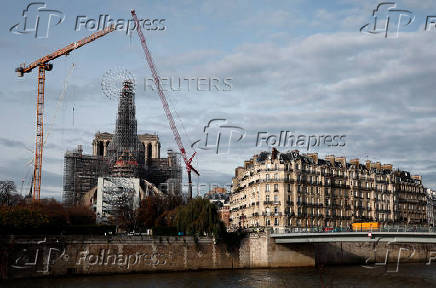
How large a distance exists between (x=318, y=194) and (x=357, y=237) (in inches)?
1449

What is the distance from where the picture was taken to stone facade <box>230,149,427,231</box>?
10212 centimetres

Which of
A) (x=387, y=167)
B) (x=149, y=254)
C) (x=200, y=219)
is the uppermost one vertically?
(x=387, y=167)

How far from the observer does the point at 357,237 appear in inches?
2763

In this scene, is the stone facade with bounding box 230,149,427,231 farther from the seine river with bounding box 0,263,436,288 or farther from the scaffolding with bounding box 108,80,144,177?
the scaffolding with bounding box 108,80,144,177

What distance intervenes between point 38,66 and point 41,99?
22.8 feet

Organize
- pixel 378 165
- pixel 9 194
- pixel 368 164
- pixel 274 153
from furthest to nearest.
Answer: pixel 378 165, pixel 368 164, pixel 9 194, pixel 274 153

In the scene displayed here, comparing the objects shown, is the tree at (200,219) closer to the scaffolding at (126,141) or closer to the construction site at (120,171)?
the construction site at (120,171)

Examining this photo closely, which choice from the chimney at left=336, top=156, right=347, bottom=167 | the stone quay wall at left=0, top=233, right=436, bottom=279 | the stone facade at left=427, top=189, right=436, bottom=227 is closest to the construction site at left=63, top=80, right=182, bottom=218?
the chimney at left=336, top=156, right=347, bottom=167

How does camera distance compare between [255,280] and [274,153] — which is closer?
[255,280]

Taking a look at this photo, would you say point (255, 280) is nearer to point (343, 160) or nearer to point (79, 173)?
point (343, 160)

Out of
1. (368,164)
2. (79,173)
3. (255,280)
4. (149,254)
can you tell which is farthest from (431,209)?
(149,254)

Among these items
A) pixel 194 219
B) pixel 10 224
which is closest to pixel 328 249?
pixel 194 219

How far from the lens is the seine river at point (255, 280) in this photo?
6138cm

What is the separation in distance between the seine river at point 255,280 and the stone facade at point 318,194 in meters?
25.2
